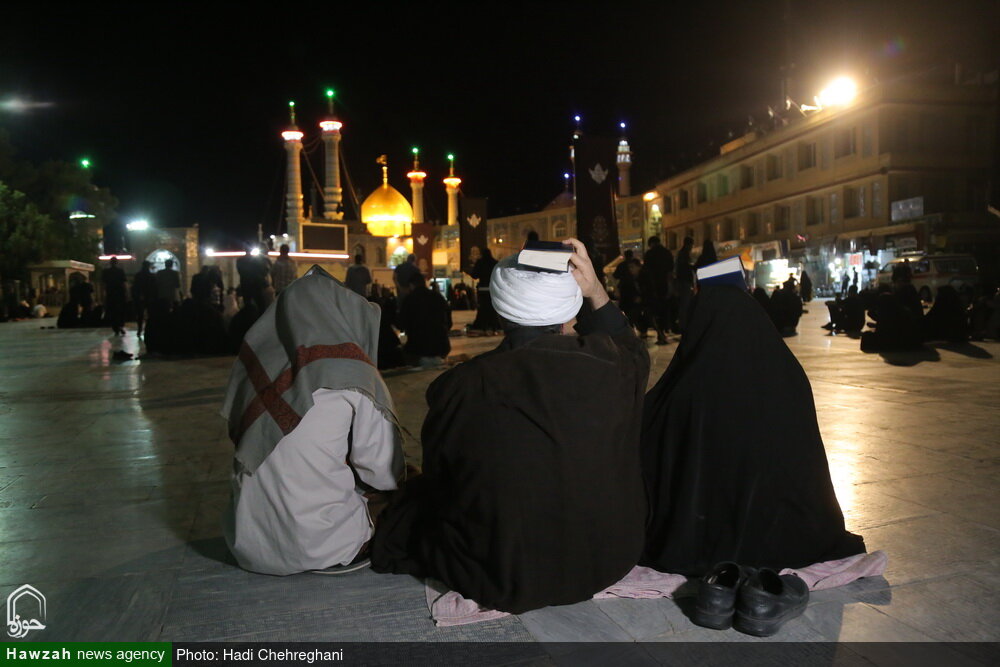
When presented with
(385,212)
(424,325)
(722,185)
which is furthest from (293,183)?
(424,325)

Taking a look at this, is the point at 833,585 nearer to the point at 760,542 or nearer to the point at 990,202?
the point at 760,542

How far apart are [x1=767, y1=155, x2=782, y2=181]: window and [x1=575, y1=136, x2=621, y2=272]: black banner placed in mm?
20696

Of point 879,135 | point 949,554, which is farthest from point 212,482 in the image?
point 879,135

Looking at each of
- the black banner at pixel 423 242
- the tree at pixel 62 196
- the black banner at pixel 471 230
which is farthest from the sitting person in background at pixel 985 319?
the tree at pixel 62 196

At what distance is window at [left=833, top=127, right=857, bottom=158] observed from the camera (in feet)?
82.2

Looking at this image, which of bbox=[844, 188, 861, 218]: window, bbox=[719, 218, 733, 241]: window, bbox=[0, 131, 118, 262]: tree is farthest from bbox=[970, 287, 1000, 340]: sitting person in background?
bbox=[0, 131, 118, 262]: tree

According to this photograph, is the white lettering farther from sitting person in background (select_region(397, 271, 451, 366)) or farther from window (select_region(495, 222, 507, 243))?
window (select_region(495, 222, 507, 243))

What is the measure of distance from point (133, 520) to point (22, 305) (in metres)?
26.6

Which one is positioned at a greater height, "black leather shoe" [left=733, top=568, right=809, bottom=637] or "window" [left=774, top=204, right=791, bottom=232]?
"window" [left=774, top=204, right=791, bottom=232]

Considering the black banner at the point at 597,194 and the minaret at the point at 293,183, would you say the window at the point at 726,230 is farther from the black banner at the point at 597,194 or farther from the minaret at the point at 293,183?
the black banner at the point at 597,194

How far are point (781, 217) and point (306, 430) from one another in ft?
98.7

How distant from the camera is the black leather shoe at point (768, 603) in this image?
190 centimetres

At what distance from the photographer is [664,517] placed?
2363mm

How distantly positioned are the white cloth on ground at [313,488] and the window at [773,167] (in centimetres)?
3035
